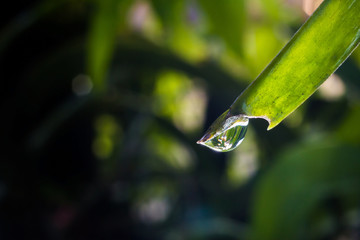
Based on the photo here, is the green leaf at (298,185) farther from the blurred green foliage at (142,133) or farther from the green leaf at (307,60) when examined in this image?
the green leaf at (307,60)

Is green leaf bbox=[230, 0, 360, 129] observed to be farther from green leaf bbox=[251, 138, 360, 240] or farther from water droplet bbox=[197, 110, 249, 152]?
green leaf bbox=[251, 138, 360, 240]

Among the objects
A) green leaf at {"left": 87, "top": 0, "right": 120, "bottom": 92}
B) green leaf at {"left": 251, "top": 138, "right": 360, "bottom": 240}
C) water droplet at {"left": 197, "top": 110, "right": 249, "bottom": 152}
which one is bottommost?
green leaf at {"left": 251, "top": 138, "right": 360, "bottom": 240}

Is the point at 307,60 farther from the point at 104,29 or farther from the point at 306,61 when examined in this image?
the point at 104,29

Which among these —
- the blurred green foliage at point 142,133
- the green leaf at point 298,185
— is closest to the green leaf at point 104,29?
the blurred green foliage at point 142,133

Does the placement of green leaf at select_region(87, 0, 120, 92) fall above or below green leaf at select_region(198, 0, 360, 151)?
above

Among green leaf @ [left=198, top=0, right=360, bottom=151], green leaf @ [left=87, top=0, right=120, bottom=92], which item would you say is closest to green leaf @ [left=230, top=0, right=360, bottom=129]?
green leaf @ [left=198, top=0, right=360, bottom=151]

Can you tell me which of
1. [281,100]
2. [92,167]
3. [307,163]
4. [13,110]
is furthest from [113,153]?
[281,100]

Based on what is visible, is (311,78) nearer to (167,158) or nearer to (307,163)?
(307,163)
